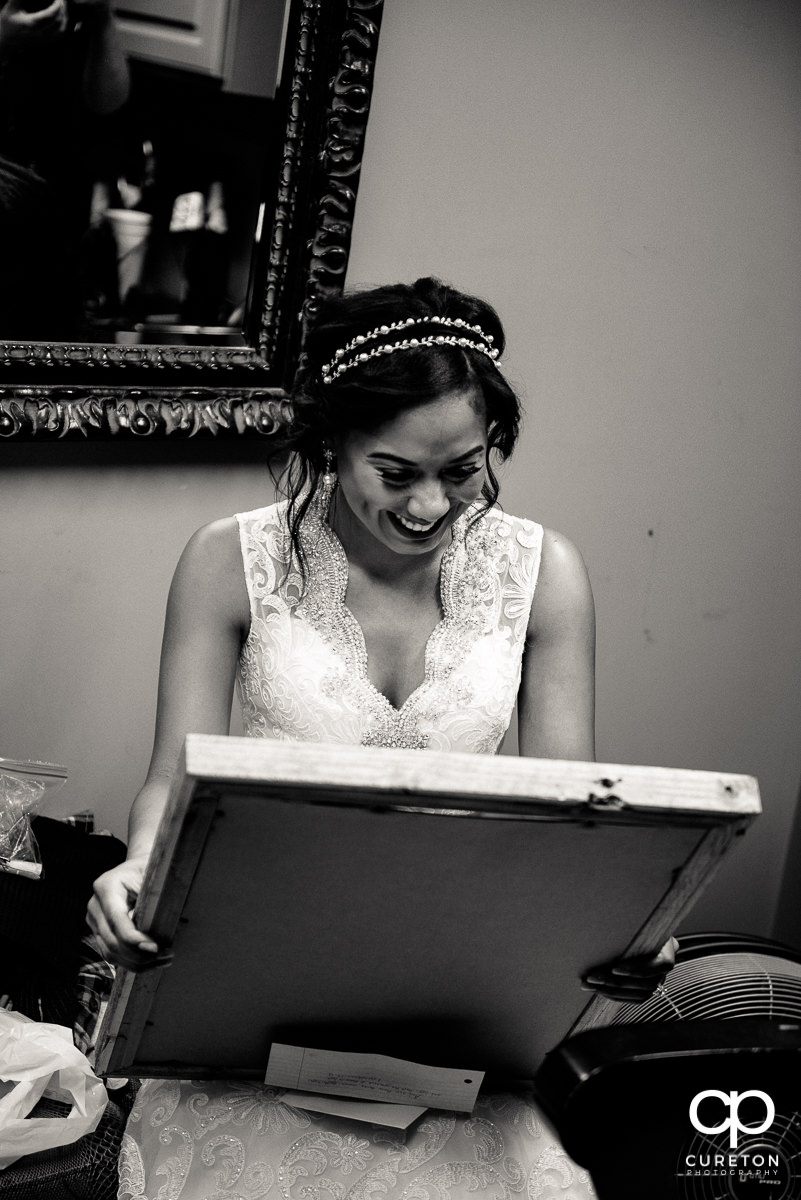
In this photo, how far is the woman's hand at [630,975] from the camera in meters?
1.01

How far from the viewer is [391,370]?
139 cm

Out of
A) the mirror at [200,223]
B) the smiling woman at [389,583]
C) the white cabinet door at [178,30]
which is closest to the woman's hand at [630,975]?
the smiling woman at [389,583]

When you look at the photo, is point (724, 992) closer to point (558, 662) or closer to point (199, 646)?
point (558, 662)

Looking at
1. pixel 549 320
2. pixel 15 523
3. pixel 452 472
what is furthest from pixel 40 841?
pixel 549 320

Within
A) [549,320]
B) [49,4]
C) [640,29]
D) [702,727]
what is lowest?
[702,727]

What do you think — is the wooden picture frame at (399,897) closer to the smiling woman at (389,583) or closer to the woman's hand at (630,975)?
the woman's hand at (630,975)

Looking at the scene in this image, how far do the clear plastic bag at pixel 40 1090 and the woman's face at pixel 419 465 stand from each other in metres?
0.73

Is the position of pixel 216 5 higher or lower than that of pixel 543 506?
higher

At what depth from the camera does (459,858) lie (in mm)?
856

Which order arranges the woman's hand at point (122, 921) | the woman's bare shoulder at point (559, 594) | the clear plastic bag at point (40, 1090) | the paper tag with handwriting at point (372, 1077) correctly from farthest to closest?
the woman's bare shoulder at point (559, 594) → the clear plastic bag at point (40, 1090) → the paper tag with handwriting at point (372, 1077) → the woman's hand at point (122, 921)

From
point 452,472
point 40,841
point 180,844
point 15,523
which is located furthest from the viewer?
point 15,523

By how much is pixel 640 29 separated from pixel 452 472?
1.12 meters

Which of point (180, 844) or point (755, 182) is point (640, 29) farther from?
point (180, 844)

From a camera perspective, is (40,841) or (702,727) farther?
(702,727)
